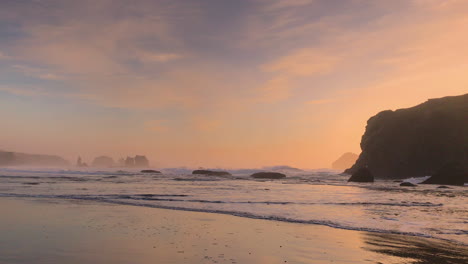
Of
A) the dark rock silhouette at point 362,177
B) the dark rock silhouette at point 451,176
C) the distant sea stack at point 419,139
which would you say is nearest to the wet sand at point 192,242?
the dark rock silhouette at point 362,177

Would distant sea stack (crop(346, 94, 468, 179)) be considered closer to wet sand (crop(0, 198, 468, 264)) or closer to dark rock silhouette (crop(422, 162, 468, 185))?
dark rock silhouette (crop(422, 162, 468, 185))

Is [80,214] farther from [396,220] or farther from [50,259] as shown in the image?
[396,220]

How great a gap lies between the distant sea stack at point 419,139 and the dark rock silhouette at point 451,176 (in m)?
35.4

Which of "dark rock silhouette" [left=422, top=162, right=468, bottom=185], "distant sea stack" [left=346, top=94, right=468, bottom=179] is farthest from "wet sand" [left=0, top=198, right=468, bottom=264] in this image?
"distant sea stack" [left=346, top=94, right=468, bottom=179]

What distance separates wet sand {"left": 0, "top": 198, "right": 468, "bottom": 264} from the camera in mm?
10070

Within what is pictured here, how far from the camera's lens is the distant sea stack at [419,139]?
105312 mm

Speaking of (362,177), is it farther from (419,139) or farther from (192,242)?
(192,242)

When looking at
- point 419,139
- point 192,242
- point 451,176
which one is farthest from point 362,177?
point 192,242

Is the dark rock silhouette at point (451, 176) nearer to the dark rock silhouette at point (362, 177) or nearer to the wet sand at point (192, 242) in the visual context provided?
the dark rock silhouette at point (362, 177)

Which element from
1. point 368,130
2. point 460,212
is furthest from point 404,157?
point 460,212

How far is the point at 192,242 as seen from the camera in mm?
12117

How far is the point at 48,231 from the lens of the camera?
43.8ft

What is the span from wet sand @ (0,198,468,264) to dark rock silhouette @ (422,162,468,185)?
61.2 metres

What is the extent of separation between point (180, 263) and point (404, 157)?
11894 centimetres
